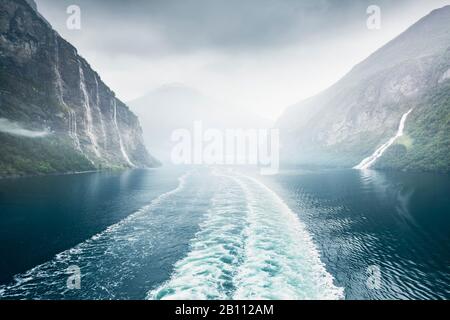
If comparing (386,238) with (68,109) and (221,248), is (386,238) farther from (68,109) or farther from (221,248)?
(68,109)

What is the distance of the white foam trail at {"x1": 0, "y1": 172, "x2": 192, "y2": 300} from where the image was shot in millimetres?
14578

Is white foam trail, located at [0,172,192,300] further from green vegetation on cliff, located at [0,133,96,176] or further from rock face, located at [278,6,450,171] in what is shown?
rock face, located at [278,6,450,171]

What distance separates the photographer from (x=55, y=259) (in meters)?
18.8

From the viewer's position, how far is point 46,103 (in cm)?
8106

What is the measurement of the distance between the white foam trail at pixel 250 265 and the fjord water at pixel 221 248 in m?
0.08

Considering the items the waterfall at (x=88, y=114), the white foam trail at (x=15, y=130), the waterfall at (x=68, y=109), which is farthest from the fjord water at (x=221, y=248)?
the waterfall at (x=88, y=114)

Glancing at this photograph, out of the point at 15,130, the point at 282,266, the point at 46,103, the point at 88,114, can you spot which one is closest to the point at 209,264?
the point at 282,266

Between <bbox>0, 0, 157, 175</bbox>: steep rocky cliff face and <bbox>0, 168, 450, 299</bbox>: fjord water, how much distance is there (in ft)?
111

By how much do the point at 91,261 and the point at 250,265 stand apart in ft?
40.2

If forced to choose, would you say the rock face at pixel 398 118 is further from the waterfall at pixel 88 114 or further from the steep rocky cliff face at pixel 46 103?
the steep rocky cliff face at pixel 46 103

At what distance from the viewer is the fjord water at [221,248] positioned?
1543 centimetres

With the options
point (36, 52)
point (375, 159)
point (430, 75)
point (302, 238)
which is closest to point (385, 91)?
point (430, 75)

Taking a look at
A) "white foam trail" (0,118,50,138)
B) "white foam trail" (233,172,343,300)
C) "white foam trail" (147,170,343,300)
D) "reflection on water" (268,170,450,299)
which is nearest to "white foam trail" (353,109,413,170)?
"reflection on water" (268,170,450,299)
